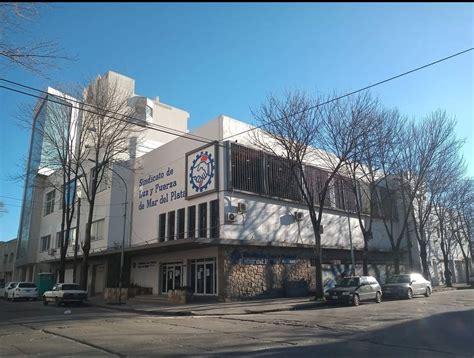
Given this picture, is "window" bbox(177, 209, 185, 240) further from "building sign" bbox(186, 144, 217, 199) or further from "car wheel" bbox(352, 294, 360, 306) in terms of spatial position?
"car wheel" bbox(352, 294, 360, 306)

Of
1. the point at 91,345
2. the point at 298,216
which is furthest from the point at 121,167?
the point at 91,345

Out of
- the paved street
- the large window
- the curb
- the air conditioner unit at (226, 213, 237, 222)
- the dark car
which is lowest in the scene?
the paved street

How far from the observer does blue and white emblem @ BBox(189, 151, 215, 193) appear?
2853cm

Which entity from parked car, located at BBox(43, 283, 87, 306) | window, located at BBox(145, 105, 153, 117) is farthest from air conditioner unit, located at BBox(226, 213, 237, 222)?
window, located at BBox(145, 105, 153, 117)

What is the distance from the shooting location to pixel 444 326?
13.1 meters

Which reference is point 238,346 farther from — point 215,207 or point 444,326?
point 215,207

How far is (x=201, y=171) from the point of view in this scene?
96.4ft

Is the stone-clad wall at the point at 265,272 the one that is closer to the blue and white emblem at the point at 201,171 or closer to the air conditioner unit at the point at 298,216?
the air conditioner unit at the point at 298,216

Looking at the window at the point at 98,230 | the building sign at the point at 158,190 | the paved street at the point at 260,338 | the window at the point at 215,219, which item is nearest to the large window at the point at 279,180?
the window at the point at 215,219

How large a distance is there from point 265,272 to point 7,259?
5833 cm

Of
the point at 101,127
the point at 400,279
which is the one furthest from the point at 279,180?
the point at 101,127

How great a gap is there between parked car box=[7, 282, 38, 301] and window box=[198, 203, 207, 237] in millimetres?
16812

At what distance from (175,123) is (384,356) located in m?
48.0

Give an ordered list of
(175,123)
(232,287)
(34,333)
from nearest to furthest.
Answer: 1. (34,333)
2. (232,287)
3. (175,123)
